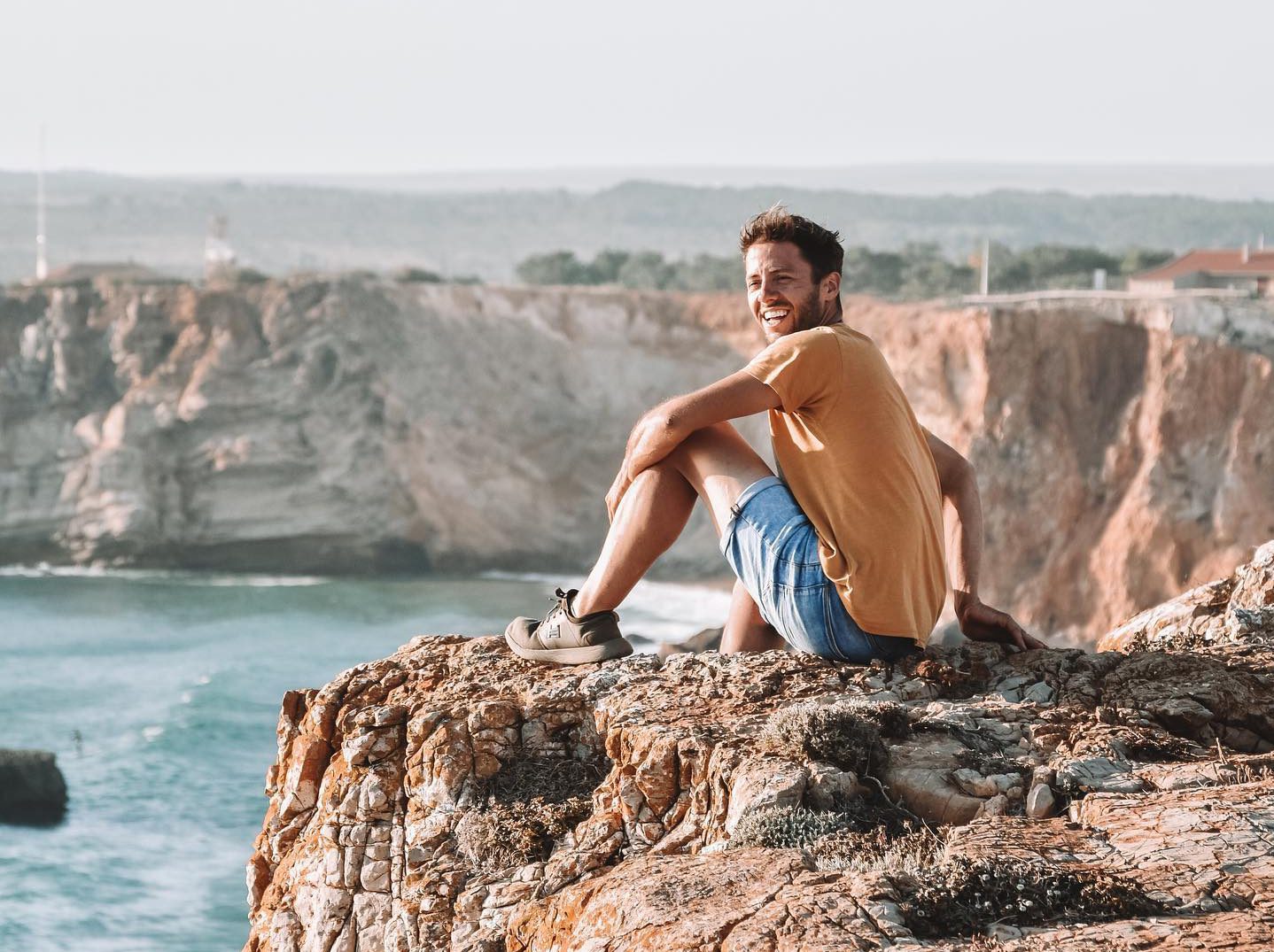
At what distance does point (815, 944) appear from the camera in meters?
3.23

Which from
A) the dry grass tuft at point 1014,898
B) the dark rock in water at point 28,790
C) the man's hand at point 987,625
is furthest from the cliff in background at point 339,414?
the dry grass tuft at point 1014,898

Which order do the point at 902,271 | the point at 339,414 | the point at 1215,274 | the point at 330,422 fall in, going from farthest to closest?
1. the point at 902,271
2. the point at 339,414
3. the point at 330,422
4. the point at 1215,274

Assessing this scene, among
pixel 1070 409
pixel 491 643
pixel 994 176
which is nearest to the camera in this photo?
pixel 491 643

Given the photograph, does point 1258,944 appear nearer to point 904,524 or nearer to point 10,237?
point 904,524

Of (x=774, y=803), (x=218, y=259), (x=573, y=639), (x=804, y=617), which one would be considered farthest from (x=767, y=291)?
(x=218, y=259)

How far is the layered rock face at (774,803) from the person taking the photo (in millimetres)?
3385

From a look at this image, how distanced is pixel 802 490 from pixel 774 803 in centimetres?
100

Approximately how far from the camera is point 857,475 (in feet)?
14.8

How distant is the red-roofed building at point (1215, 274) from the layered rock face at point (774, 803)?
3633cm

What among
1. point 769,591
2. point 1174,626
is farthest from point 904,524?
point 1174,626

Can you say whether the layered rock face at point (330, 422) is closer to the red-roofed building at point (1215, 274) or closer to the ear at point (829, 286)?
the red-roofed building at point (1215, 274)

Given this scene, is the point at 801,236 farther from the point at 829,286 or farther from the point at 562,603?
the point at 562,603

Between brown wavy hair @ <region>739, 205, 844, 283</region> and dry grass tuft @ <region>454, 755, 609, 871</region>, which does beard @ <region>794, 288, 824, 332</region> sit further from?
dry grass tuft @ <region>454, 755, 609, 871</region>

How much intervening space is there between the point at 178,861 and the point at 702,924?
2092 centimetres
